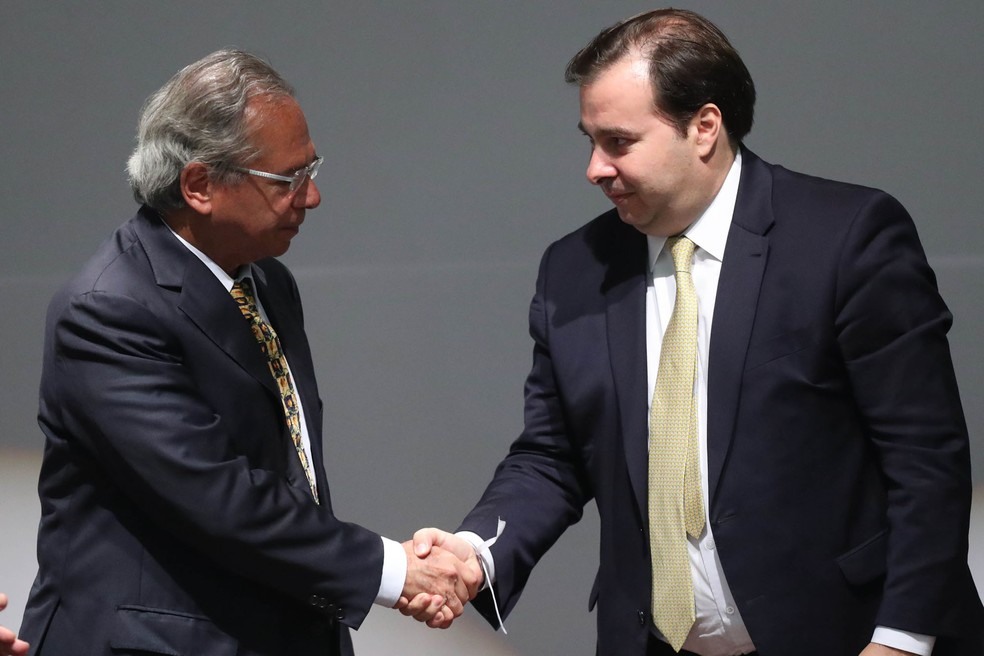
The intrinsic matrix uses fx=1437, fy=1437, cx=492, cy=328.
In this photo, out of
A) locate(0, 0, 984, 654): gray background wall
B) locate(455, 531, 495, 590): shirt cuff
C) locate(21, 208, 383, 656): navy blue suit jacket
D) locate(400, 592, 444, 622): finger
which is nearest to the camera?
locate(21, 208, 383, 656): navy blue suit jacket

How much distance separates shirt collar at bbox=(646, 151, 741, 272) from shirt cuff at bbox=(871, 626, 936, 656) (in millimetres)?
600

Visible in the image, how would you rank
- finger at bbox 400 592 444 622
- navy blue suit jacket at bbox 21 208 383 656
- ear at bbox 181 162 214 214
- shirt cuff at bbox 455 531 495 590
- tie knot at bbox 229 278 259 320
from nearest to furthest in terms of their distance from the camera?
navy blue suit jacket at bbox 21 208 383 656 → ear at bbox 181 162 214 214 → tie knot at bbox 229 278 259 320 → finger at bbox 400 592 444 622 → shirt cuff at bbox 455 531 495 590

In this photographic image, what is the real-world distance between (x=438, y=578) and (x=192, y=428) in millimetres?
565

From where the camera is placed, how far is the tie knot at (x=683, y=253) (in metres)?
2.21

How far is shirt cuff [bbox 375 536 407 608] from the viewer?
229 centimetres

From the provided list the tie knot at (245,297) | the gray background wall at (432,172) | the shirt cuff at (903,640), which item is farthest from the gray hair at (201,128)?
the gray background wall at (432,172)

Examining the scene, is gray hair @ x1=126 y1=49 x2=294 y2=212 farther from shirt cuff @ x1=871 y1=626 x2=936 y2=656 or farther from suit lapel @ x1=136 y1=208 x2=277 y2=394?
shirt cuff @ x1=871 y1=626 x2=936 y2=656

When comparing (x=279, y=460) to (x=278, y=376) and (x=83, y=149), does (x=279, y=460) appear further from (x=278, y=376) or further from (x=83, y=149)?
(x=83, y=149)

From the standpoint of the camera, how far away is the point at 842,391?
211 centimetres

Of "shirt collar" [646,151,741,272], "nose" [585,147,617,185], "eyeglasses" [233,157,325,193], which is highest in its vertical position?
"nose" [585,147,617,185]

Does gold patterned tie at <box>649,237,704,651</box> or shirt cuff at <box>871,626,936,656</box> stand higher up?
gold patterned tie at <box>649,237,704,651</box>

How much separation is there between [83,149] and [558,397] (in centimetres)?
190

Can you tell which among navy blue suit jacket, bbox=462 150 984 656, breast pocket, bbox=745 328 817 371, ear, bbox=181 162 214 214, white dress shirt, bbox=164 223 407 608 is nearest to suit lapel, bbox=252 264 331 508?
white dress shirt, bbox=164 223 407 608

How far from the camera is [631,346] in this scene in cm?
224
